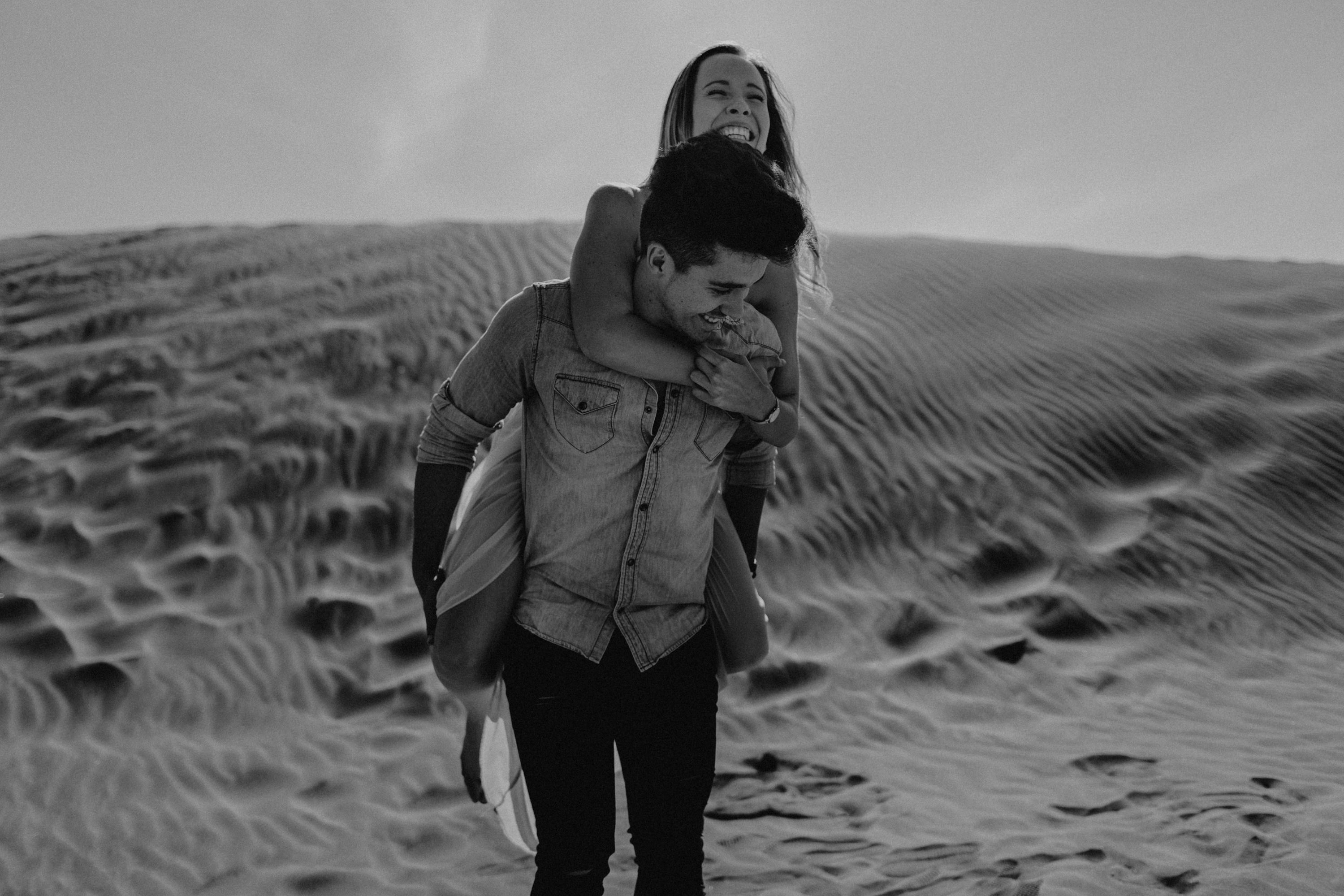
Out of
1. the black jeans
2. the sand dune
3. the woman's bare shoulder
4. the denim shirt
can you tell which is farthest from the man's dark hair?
the sand dune

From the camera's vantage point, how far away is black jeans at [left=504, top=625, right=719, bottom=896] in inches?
76.0

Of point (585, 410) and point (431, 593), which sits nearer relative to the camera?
point (585, 410)

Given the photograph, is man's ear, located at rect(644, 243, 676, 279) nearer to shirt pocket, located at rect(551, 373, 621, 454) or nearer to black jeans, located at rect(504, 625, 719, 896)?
shirt pocket, located at rect(551, 373, 621, 454)

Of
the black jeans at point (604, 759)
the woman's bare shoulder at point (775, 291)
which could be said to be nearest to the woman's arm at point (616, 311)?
the woman's bare shoulder at point (775, 291)

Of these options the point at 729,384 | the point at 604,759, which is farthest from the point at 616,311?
the point at 604,759

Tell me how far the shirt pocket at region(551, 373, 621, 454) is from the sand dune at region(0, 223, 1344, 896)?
250cm

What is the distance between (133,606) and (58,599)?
44 cm

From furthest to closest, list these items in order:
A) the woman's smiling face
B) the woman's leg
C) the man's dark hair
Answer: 1. the woman's smiling face
2. the woman's leg
3. the man's dark hair

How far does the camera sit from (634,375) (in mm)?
1997

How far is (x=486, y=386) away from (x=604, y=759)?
70cm

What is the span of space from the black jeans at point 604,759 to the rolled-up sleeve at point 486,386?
366 mm

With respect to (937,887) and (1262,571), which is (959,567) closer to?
(1262,571)

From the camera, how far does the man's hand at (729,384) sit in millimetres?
1986

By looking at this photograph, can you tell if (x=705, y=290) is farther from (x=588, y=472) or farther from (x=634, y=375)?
(x=588, y=472)
